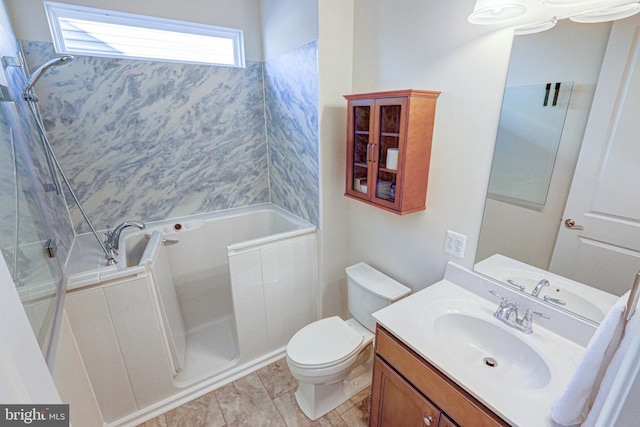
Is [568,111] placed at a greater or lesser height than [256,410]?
greater

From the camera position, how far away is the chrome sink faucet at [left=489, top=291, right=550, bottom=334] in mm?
1168

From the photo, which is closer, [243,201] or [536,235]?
[536,235]

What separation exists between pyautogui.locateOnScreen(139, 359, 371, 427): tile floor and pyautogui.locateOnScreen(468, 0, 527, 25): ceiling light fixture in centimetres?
202

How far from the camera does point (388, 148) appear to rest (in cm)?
154

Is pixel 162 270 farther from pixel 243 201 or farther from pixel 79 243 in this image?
pixel 243 201

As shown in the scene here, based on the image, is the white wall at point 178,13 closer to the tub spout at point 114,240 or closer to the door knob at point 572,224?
the tub spout at point 114,240

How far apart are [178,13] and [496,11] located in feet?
6.56

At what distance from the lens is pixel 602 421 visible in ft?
1.51

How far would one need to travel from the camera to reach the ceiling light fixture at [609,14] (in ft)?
2.85

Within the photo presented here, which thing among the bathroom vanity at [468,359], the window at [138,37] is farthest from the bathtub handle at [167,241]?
the bathroom vanity at [468,359]

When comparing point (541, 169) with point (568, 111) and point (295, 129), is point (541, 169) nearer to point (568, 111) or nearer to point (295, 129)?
point (568, 111)

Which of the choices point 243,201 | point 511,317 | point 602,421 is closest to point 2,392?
point 602,421

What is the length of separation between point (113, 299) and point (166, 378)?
0.60 m

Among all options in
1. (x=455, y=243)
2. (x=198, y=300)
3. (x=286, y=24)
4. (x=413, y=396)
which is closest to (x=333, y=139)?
(x=286, y=24)
